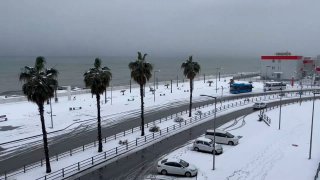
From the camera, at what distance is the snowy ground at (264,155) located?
2692cm

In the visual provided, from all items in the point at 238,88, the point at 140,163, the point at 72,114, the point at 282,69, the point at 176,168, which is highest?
the point at 282,69

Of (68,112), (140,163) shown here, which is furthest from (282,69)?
(140,163)

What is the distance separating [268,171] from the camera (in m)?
27.3

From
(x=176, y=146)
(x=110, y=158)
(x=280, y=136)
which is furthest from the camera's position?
(x=280, y=136)

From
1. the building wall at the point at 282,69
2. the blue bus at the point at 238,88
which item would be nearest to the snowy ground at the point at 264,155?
the blue bus at the point at 238,88

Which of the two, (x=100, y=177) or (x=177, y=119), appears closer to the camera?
(x=100, y=177)

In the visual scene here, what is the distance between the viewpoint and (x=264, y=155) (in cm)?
3161

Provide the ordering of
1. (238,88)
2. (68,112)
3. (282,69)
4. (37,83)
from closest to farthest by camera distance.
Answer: (37,83) < (68,112) < (238,88) < (282,69)

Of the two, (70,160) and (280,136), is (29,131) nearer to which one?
(70,160)

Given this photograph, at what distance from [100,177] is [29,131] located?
851 inches

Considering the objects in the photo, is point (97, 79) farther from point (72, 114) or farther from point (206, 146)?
point (72, 114)

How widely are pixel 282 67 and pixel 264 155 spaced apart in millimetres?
88736

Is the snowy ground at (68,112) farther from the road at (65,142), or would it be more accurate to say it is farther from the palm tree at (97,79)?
the palm tree at (97,79)

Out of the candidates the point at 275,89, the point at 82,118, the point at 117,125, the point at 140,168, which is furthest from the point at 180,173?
the point at 275,89
